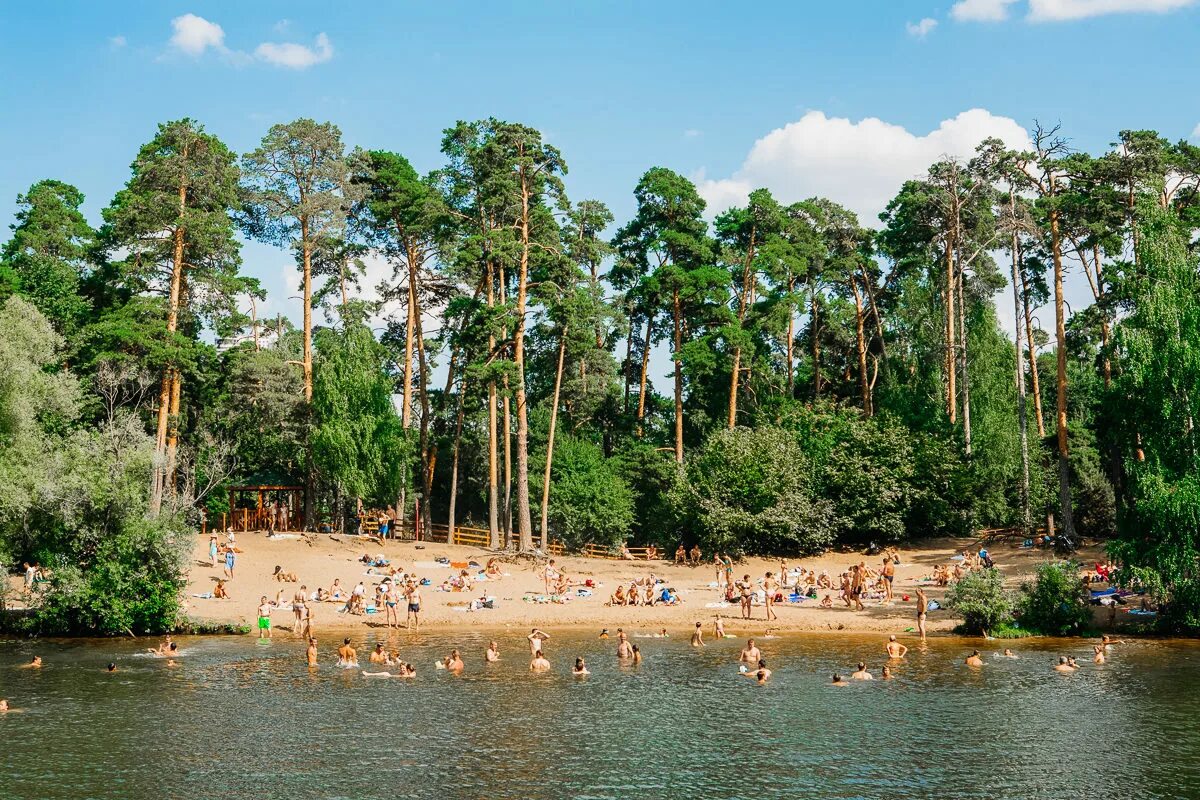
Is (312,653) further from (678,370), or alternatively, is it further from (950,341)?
→ (950,341)

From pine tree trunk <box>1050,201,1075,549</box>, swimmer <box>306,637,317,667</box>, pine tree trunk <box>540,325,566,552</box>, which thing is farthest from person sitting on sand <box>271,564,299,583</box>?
pine tree trunk <box>1050,201,1075,549</box>

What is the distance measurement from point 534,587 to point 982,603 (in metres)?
18.9

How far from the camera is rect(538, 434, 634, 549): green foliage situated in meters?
57.1

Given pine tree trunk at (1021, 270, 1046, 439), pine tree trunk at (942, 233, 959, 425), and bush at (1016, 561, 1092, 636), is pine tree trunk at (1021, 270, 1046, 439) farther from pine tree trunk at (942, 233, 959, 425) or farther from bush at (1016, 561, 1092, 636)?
bush at (1016, 561, 1092, 636)

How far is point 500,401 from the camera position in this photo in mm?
60781

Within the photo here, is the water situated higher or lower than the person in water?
lower

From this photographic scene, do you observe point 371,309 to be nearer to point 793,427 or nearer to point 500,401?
point 500,401

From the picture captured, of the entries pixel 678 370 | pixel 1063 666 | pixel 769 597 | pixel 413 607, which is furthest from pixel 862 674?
pixel 678 370

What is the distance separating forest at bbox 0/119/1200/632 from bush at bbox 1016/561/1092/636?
15.6 feet

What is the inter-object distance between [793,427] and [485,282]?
18.5 meters

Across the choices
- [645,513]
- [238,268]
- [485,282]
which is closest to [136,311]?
[238,268]

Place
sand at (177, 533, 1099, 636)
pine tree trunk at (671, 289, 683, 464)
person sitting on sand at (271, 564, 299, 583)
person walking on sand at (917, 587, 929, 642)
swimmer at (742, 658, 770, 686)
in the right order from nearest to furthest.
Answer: swimmer at (742, 658, 770, 686), person walking on sand at (917, 587, 929, 642), sand at (177, 533, 1099, 636), person sitting on sand at (271, 564, 299, 583), pine tree trunk at (671, 289, 683, 464)

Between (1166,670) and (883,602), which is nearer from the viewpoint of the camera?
(1166,670)

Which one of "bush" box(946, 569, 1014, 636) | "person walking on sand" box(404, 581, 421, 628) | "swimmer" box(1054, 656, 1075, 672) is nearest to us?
"swimmer" box(1054, 656, 1075, 672)
